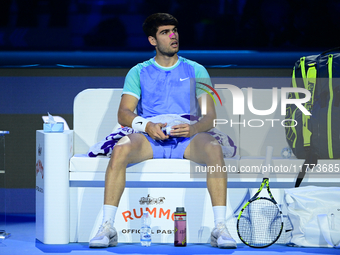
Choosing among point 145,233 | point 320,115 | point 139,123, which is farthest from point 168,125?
point 320,115

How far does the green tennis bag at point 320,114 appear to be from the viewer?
3.15 m

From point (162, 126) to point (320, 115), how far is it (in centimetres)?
95

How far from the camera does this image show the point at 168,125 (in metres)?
3.15

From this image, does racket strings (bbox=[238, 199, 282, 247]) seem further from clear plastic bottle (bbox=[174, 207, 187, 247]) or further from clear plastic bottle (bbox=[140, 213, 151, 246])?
clear plastic bottle (bbox=[140, 213, 151, 246])

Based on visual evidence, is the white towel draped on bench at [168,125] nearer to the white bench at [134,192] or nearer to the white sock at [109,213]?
the white bench at [134,192]

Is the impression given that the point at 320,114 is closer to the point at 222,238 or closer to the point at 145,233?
the point at 222,238

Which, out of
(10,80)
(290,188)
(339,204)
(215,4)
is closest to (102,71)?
(10,80)

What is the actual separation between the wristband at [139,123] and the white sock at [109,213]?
524 mm

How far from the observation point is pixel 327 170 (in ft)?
10.2

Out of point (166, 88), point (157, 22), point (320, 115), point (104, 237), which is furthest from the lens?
point (157, 22)

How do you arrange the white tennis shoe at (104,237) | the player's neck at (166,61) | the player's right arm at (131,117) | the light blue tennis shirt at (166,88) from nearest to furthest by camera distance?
the white tennis shoe at (104,237) < the player's right arm at (131,117) < the light blue tennis shirt at (166,88) < the player's neck at (166,61)

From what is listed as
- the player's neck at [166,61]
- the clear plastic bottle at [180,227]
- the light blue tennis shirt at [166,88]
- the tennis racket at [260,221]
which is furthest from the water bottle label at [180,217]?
the player's neck at [166,61]

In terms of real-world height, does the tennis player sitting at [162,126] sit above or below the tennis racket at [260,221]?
above

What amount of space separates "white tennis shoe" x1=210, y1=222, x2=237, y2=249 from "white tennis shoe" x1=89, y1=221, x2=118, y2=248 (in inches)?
21.5
